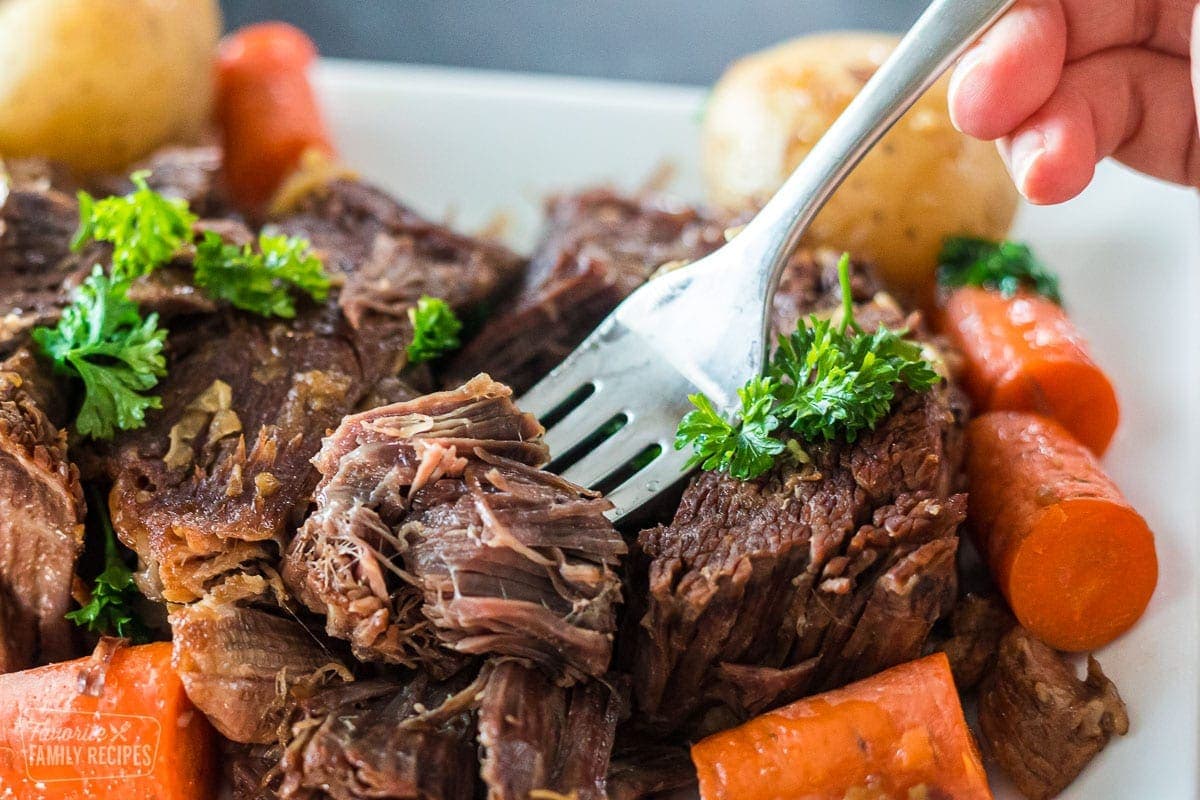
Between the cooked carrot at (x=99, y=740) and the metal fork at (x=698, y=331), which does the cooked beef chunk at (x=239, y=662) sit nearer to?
the cooked carrot at (x=99, y=740)

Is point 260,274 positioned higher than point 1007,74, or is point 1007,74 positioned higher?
point 1007,74

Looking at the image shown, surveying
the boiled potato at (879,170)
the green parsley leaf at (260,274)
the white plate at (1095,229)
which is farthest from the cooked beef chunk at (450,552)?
the boiled potato at (879,170)

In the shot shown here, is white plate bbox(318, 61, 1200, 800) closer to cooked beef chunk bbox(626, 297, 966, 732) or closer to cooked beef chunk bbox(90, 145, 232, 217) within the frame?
cooked beef chunk bbox(626, 297, 966, 732)

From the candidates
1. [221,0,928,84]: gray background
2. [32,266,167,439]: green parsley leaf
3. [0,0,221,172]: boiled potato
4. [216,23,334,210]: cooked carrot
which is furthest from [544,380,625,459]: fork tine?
[221,0,928,84]: gray background

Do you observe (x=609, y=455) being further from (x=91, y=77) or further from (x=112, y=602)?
(x=91, y=77)

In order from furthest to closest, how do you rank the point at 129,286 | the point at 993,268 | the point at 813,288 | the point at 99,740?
the point at 993,268
the point at 813,288
the point at 129,286
the point at 99,740

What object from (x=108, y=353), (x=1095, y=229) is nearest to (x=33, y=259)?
(x=108, y=353)

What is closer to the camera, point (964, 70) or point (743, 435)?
point (743, 435)
